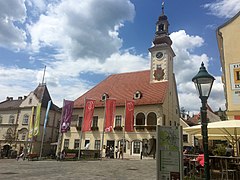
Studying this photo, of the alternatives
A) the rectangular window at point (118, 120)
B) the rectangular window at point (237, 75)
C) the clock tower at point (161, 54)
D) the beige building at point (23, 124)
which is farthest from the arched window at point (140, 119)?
the beige building at point (23, 124)

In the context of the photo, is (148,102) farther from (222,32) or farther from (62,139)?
(222,32)

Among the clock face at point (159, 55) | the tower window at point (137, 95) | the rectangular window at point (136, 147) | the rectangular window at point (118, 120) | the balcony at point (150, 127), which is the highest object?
the clock face at point (159, 55)

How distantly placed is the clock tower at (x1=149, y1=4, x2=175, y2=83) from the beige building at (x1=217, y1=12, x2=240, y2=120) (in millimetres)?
21544

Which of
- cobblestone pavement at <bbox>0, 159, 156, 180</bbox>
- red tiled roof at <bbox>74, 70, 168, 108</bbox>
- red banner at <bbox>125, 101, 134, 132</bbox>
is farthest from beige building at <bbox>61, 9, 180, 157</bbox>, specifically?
cobblestone pavement at <bbox>0, 159, 156, 180</bbox>

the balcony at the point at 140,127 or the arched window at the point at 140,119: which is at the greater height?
the arched window at the point at 140,119

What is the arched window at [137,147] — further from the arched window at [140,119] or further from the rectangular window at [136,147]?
the arched window at [140,119]

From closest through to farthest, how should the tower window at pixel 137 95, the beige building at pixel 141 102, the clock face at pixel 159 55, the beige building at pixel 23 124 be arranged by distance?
1. the beige building at pixel 141 102
2. the tower window at pixel 137 95
3. the clock face at pixel 159 55
4. the beige building at pixel 23 124

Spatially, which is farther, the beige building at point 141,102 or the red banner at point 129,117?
the beige building at point 141,102

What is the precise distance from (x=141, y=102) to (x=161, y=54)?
1074 cm

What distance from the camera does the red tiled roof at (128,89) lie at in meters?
36.8

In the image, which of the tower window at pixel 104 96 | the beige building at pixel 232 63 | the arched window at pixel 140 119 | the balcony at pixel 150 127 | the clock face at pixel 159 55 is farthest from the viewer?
the clock face at pixel 159 55

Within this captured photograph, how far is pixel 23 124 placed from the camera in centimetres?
4931

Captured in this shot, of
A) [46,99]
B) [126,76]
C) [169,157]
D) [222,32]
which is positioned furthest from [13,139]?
[169,157]

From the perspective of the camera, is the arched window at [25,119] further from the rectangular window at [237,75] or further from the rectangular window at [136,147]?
the rectangular window at [237,75]
